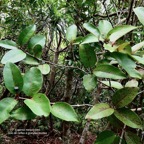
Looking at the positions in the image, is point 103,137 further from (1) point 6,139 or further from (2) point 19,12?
(1) point 6,139

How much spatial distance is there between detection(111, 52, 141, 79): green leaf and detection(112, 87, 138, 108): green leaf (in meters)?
A: 0.04

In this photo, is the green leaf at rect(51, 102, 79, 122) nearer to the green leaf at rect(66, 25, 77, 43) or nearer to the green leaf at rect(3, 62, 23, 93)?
the green leaf at rect(3, 62, 23, 93)

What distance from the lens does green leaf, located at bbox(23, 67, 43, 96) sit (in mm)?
526

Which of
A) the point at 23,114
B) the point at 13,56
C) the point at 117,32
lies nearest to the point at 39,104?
the point at 23,114

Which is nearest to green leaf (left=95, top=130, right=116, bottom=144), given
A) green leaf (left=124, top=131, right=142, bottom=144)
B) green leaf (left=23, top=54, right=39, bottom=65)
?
green leaf (left=124, top=131, right=142, bottom=144)

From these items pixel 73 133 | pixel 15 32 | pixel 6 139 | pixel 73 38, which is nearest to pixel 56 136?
pixel 73 133

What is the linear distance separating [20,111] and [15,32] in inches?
69.3

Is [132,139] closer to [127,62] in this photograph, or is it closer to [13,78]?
[127,62]

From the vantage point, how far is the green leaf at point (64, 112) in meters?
0.51

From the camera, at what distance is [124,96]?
22.1 inches

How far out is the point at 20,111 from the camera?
50 cm

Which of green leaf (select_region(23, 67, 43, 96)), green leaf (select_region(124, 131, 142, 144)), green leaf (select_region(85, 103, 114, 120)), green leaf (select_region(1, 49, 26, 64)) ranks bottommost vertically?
green leaf (select_region(124, 131, 142, 144))

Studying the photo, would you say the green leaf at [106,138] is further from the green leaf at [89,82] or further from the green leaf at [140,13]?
the green leaf at [140,13]

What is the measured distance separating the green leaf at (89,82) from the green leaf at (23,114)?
0.50 feet
